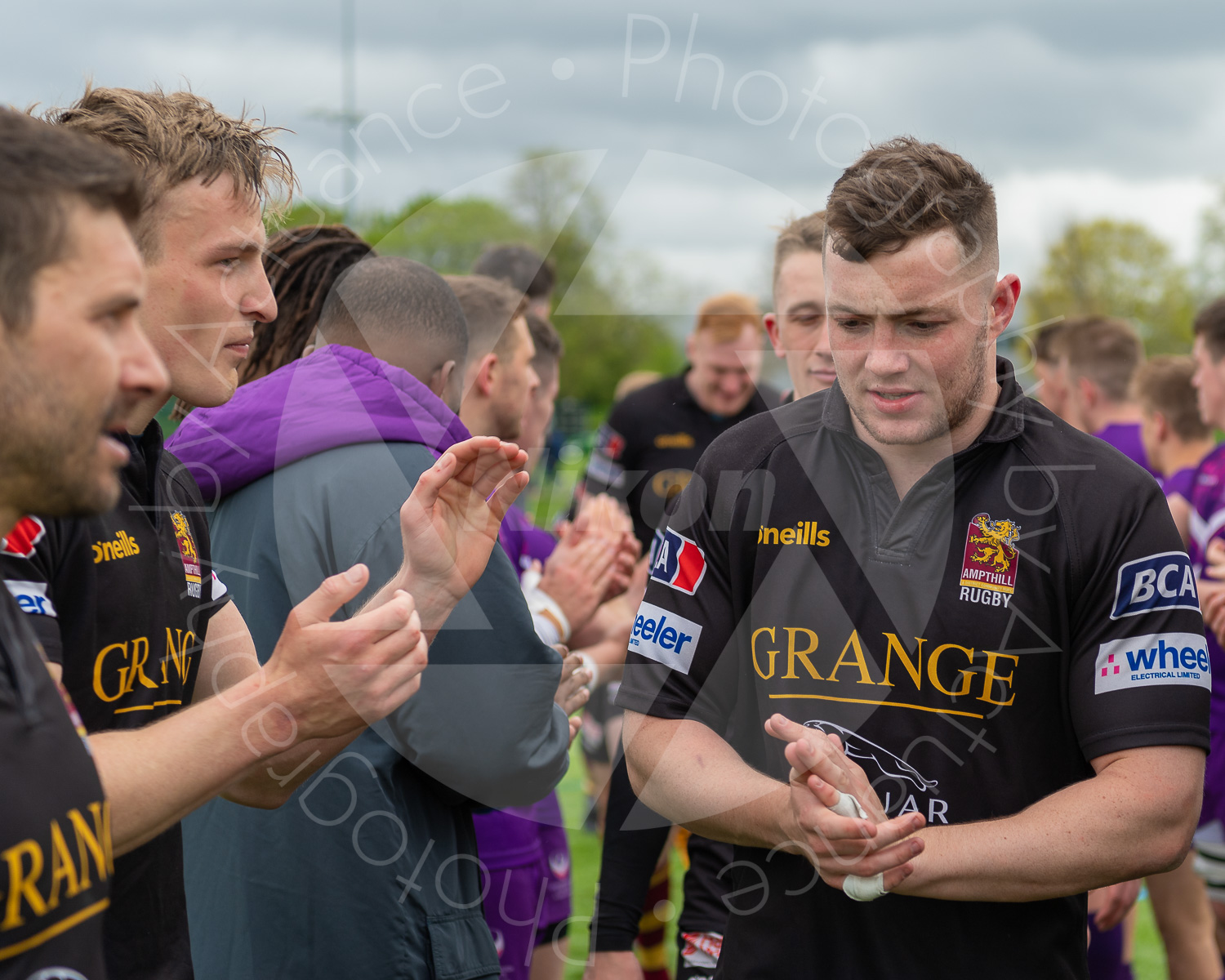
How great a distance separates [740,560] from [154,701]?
1241 millimetres

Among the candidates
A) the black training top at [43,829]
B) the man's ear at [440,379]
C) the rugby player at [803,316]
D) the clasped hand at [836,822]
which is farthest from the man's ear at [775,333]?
the black training top at [43,829]

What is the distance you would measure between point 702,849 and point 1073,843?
1571 millimetres

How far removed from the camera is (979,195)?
7.97 ft

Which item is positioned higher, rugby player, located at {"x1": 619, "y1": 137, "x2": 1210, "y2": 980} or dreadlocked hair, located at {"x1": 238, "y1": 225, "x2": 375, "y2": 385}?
dreadlocked hair, located at {"x1": 238, "y1": 225, "x2": 375, "y2": 385}

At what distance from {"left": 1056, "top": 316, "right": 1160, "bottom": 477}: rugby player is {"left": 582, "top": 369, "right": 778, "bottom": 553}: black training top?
2.03 meters

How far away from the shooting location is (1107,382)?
6.77m

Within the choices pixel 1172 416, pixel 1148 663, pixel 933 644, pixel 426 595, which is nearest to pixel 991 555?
pixel 933 644

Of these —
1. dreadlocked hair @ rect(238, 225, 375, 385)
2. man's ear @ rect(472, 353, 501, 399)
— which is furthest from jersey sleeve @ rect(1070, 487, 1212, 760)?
dreadlocked hair @ rect(238, 225, 375, 385)

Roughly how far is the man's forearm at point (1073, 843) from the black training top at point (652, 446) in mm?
4135

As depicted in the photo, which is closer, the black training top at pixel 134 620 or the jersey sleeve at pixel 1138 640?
the black training top at pixel 134 620

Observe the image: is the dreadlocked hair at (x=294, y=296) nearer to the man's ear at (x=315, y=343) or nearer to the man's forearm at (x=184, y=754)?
the man's ear at (x=315, y=343)

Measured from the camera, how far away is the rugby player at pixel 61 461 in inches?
54.5

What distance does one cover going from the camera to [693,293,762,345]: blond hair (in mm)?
6328

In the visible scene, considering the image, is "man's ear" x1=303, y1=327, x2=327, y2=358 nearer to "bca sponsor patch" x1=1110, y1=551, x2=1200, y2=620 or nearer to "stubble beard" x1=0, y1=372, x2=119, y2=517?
"stubble beard" x1=0, y1=372, x2=119, y2=517
